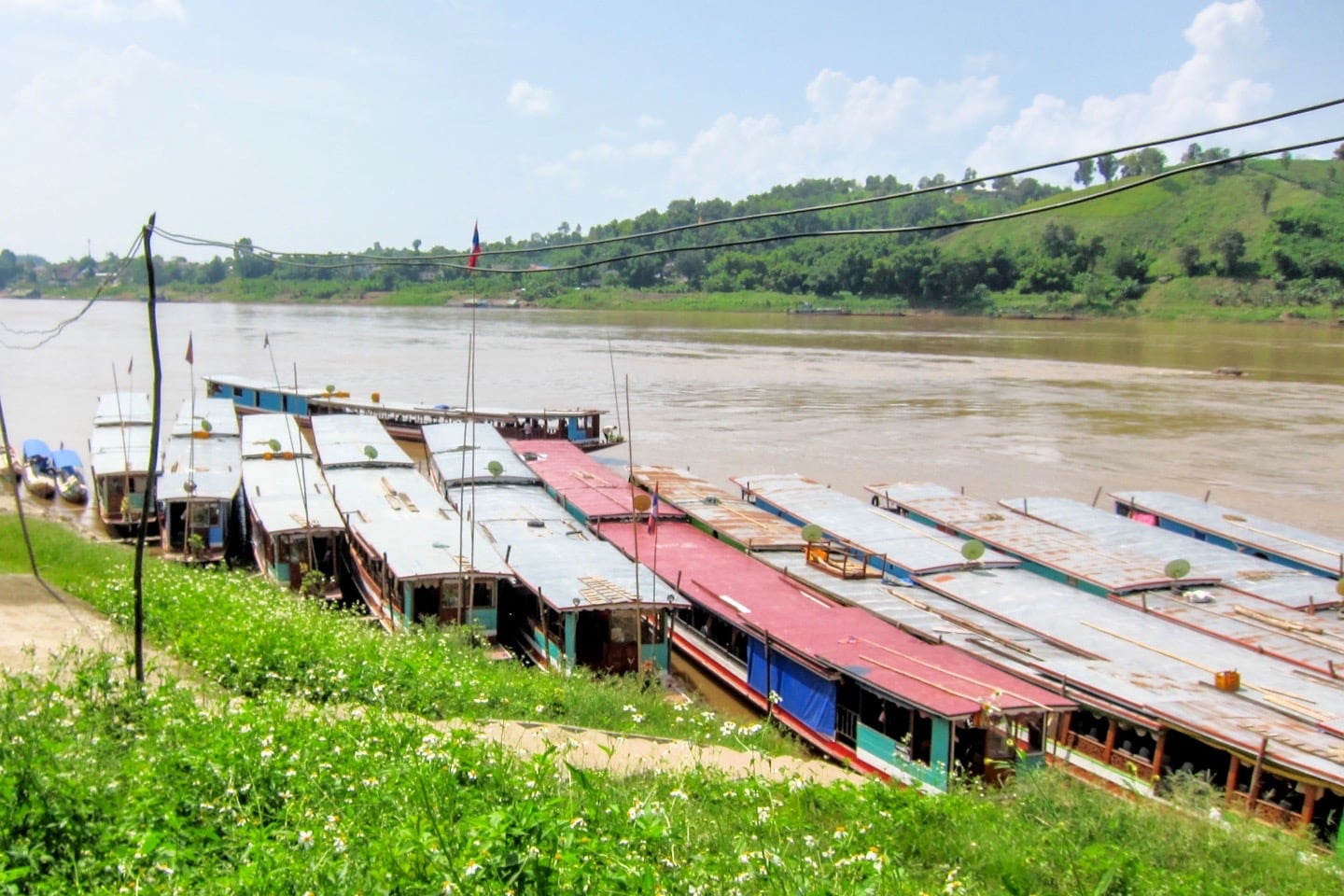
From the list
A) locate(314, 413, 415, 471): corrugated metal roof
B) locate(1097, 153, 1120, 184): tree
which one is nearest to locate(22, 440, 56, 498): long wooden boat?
locate(314, 413, 415, 471): corrugated metal roof

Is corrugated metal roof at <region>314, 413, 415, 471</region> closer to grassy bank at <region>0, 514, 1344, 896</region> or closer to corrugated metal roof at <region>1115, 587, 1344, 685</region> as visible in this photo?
grassy bank at <region>0, 514, 1344, 896</region>

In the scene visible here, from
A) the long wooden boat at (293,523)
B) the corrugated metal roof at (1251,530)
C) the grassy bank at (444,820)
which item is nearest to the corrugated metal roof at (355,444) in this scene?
the long wooden boat at (293,523)

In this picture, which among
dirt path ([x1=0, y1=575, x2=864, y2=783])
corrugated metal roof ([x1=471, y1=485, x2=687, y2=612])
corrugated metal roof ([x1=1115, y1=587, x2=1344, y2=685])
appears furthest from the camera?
corrugated metal roof ([x1=471, y1=485, x2=687, y2=612])

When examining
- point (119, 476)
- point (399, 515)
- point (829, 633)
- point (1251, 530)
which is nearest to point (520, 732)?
point (829, 633)

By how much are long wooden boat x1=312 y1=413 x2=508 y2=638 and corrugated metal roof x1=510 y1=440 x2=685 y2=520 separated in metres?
2.15

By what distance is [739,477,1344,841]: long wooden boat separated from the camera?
354 inches

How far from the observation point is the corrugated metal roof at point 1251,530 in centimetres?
1611

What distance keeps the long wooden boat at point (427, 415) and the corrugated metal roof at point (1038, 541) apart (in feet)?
32.4

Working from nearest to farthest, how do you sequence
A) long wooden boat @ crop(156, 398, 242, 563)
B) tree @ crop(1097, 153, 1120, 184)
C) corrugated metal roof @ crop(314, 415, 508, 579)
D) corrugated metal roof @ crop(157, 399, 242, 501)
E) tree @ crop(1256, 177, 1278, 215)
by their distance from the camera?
corrugated metal roof @ crop(314, 415, 508, 579), long wooden boat @ crop(156, 398, 242, 563), corrugated metal roof @ crop(157, 399, 242, 501), tree @ crop(1256, 177, 1278, 215), tree @ crop(1097, 153, 1120, 184)

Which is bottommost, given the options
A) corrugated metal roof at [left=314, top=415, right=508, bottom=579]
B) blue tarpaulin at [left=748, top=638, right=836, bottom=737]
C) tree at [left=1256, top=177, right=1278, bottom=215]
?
blue tarpaulin at [left=748, top=638, right=836, bottom=737]

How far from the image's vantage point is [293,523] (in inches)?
616

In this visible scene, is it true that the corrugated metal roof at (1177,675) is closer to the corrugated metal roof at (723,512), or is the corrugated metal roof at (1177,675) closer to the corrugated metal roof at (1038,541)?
the corrugated metal roof at (1038,541)

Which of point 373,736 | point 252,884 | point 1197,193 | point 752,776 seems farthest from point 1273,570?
point 1197,193

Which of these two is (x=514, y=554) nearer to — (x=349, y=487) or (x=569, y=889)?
(x=349, y=487)
